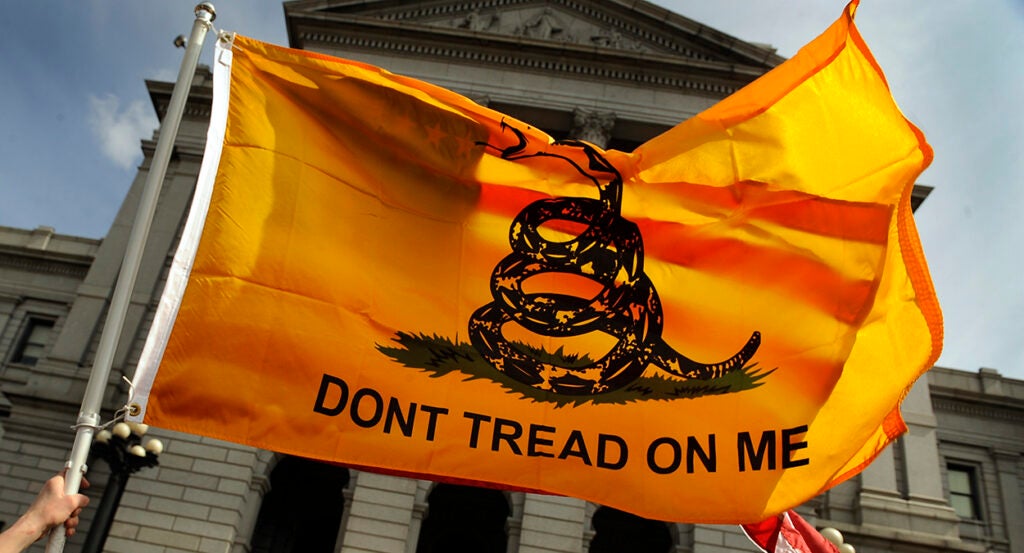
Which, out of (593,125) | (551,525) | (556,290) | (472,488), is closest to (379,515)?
(551,525)

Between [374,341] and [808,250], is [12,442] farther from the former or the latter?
[808,250]

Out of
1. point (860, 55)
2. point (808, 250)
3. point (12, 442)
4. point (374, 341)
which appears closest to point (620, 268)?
point (808, 250)

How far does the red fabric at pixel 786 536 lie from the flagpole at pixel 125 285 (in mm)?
7149

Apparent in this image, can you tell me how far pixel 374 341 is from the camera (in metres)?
6.72

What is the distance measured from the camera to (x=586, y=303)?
23.9 feet

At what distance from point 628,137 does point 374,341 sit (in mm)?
22180

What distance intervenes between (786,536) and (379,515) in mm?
11148

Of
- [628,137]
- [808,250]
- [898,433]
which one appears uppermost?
[628,137]

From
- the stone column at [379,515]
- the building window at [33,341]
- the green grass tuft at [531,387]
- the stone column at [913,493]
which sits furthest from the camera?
the building window at [33,341]

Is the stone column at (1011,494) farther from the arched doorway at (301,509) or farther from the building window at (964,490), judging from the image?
the arched doorway at (301,509)

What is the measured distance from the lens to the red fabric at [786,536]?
1055 cm

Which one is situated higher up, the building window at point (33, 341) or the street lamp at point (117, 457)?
the building window at point (33, 341)

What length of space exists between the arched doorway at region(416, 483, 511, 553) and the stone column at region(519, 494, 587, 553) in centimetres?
580

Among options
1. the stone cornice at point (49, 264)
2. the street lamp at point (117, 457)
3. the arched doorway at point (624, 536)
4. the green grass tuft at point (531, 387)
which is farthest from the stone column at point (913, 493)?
the stone cornice at point (49, 264)
